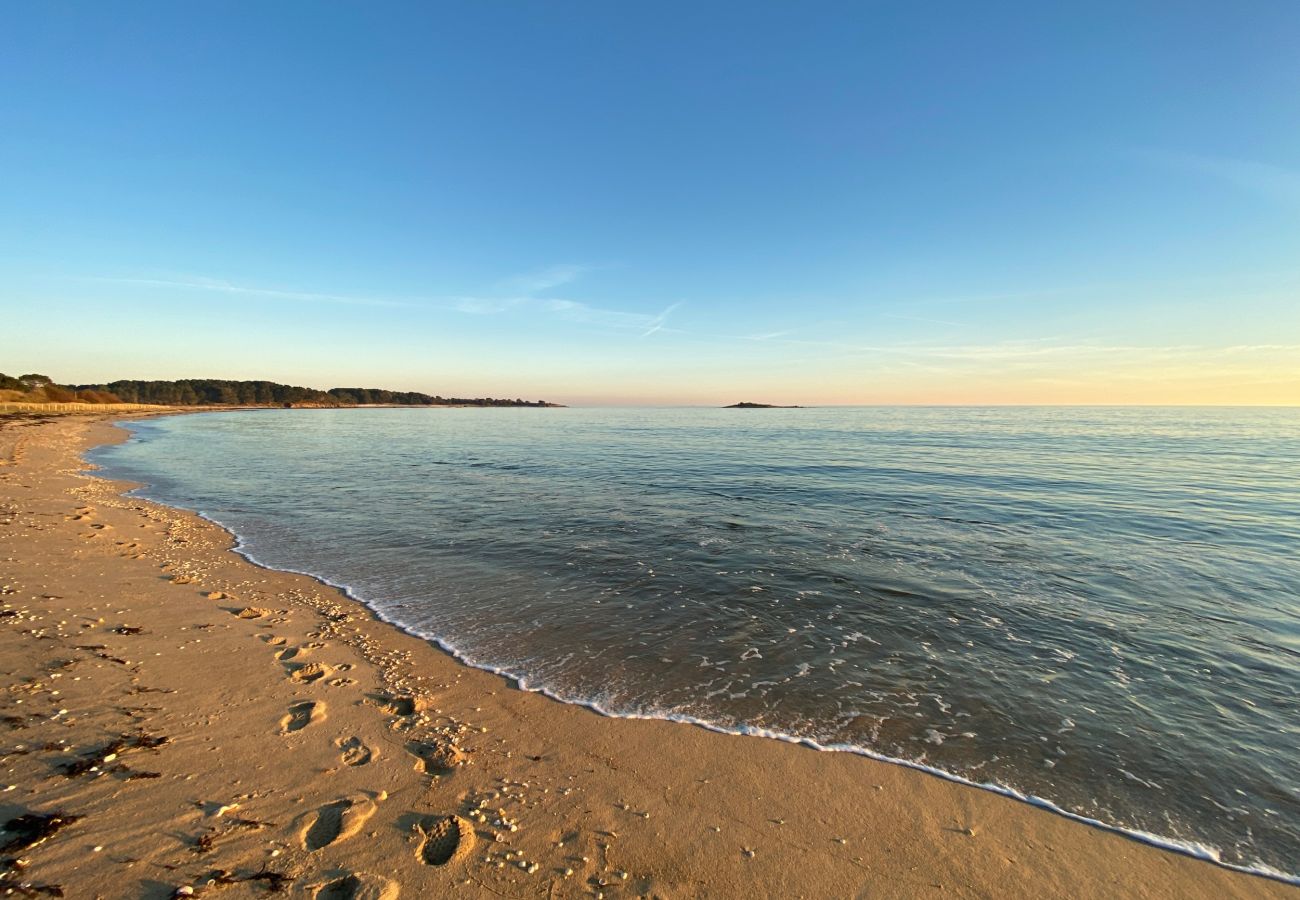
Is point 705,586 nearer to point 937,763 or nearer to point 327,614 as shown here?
point 937,763

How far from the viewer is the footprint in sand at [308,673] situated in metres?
6.76

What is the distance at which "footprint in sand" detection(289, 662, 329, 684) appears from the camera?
6.76 meters

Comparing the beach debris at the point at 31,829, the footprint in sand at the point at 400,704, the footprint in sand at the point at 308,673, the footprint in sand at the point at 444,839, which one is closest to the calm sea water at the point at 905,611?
the footprint in sand at the point at 400,704

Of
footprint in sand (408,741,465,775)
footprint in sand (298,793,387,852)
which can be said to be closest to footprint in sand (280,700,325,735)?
footprint in sand (408,741,465,775)

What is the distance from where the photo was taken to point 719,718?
6340mm

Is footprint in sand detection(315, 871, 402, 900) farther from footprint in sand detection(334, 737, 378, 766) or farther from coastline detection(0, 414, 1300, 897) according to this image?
footprint in sand detection(334, 737, 378, 766)

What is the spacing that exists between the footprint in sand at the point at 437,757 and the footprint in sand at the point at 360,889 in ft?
4.18

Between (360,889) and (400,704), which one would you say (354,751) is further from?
(360,889)

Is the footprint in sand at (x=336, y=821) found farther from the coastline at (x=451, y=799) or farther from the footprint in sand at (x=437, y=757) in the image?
the footprint in sand at (x=437, y=757)

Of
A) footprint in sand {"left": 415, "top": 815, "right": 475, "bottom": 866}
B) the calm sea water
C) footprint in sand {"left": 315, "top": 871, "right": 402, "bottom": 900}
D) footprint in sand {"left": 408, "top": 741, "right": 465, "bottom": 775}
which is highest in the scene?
footprint in sand {"left": 315, "top": 871, "right": 402, "bottom": 900}

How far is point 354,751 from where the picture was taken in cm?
528

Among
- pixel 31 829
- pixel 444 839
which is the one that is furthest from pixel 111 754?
pixel 444 839

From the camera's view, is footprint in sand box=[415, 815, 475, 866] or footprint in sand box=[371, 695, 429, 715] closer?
footprint in sand box=[415, 815, 475, 866]

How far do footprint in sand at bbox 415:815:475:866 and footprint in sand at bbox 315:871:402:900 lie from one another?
0.30m
